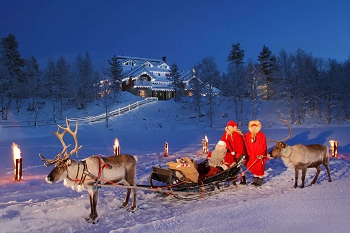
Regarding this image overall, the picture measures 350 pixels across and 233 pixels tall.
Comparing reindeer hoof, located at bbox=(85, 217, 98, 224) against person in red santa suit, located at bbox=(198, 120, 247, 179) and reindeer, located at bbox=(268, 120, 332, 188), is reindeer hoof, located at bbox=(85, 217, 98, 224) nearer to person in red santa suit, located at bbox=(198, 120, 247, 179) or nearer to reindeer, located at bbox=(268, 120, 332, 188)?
person in red santa suit, located at bbox=(198, 120, 247, 179)

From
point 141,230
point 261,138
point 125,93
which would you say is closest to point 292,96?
point 125,93

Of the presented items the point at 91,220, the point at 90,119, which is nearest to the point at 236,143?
the point at 91,220

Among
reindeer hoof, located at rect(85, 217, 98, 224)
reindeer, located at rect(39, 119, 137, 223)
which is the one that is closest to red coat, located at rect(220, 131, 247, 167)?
reindeer, located at rect(39, 119, 137, 223)

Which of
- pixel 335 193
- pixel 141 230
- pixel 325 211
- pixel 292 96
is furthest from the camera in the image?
pixel 292 96

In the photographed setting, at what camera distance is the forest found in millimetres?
37719

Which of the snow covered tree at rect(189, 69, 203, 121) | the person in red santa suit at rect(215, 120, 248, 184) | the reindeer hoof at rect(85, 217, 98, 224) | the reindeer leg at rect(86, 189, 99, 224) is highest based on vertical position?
the snow covered tree at rect(189, 69, 203, 121)

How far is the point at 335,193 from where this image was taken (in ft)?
24.0

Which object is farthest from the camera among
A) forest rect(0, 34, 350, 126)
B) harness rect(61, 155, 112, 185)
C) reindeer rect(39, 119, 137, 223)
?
forest rect(0, 34, 350, 126)

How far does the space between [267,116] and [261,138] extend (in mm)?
32748

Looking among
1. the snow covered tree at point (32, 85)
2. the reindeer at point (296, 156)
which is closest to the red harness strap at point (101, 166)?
the reindeer at point (296, 156)

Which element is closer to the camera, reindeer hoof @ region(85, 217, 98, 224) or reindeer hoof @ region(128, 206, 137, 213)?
reindeer hoof @ region(85, 217, 98, 224)

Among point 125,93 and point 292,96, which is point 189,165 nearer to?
point 292,96

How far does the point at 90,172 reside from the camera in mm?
5957

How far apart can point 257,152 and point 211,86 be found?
30396 millimetres
